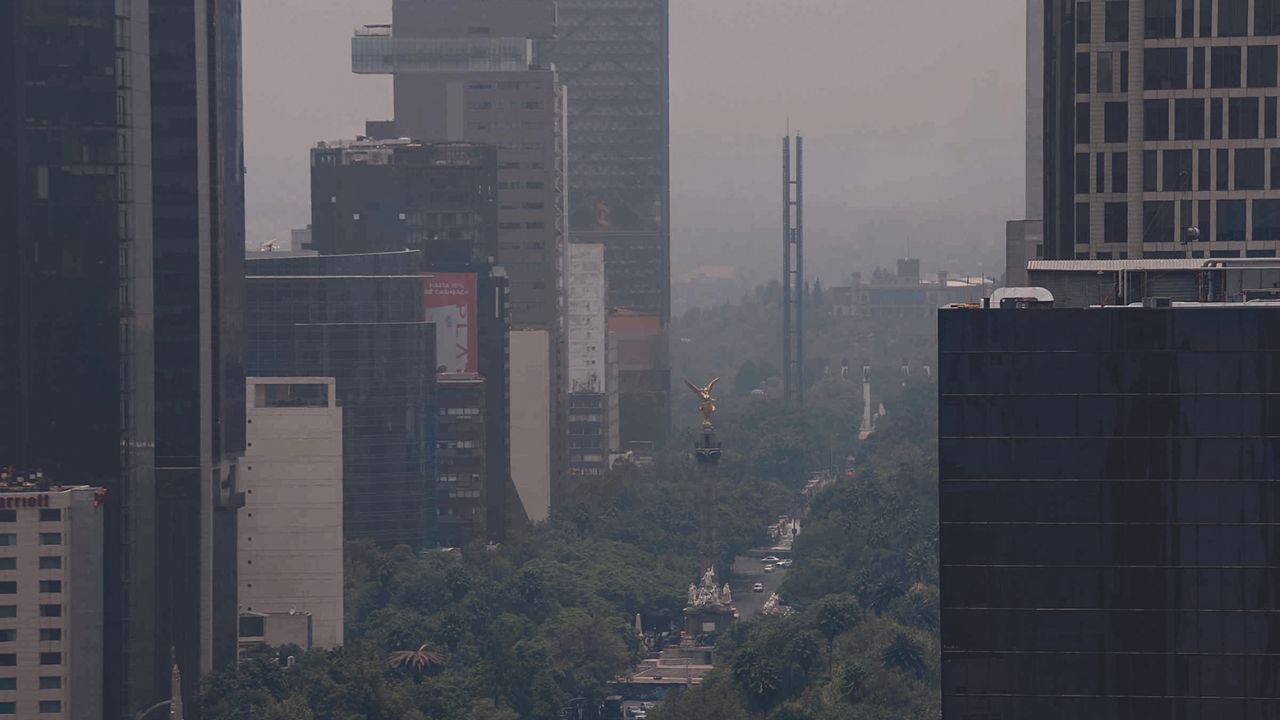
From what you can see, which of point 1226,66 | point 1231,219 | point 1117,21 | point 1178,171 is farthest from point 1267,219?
point 1117,21

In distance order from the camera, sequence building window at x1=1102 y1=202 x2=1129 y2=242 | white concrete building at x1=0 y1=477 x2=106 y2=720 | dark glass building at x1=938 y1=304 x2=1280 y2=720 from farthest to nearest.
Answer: white concrete building at x1=0 y1=477 x2=106 y2=720
building window at x1=1102 y1=202 x2=1129 y2=242
dark glass building at x1=938 y1=304 x2=1280 y2=720

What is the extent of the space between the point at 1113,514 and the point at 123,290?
100634 millimetres

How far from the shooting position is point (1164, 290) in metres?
90.3

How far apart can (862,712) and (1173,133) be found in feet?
232

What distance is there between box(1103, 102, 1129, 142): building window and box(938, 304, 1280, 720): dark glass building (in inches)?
1591

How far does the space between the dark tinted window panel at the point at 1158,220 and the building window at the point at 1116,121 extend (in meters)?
3.19

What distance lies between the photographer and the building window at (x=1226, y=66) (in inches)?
4796

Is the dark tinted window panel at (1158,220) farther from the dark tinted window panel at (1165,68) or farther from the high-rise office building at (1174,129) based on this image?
the dark tinted window panel at (1165,68)

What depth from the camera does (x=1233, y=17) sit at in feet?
399

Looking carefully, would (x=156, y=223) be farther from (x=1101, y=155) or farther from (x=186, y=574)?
(x=1101, y=155)

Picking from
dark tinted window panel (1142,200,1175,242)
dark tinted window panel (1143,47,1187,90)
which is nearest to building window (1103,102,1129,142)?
dark tinted window panel (1143,47,1187,90)

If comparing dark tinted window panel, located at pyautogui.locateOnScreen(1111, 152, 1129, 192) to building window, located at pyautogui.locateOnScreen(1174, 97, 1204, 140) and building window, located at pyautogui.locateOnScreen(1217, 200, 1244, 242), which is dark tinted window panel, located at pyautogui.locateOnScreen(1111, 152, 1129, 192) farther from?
building window, located at pyautogui.locateOnScreen(1217, 200, 1244, 242)

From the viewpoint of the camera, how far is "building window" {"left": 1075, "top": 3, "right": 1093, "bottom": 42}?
124 metres

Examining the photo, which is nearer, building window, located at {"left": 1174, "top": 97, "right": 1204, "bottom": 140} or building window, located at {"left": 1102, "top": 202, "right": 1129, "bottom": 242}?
building window, located at {"left": 1174, "top": 97, "right": 1204, "bottom": 140}
